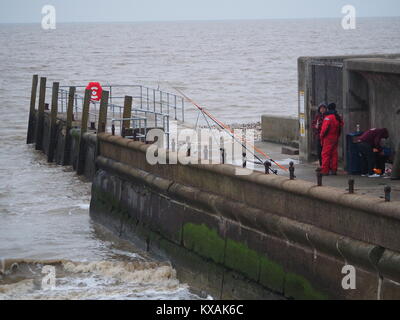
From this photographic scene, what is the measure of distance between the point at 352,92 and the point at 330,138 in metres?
1.34

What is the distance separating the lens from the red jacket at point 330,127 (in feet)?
48.3

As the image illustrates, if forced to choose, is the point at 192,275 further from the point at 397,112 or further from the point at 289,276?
the point at 397,112

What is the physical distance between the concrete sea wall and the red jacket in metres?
1.93

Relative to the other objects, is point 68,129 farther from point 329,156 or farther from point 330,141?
point 330,141

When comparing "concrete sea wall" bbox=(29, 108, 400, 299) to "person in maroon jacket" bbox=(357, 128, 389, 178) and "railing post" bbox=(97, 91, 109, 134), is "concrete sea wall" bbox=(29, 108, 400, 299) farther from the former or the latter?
"person in maroon jacket" bbox=(357, 128, 389, 178)

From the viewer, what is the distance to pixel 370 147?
14.9 meters

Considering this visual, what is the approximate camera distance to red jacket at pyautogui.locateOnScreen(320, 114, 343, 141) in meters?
14.7

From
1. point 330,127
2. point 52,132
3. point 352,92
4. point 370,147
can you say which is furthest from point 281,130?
point 52,132

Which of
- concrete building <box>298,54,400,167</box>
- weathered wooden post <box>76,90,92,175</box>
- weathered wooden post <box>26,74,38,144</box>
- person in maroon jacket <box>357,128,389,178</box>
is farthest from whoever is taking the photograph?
weathered wooden post <box>26,74,38,144</box>

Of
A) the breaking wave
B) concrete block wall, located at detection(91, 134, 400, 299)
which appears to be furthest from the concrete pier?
the breaking wave

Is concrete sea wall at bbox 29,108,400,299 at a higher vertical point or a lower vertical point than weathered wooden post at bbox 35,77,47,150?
lower
